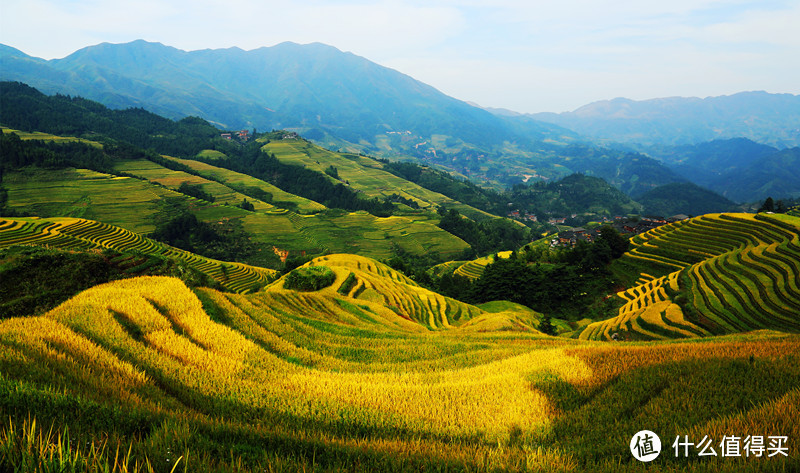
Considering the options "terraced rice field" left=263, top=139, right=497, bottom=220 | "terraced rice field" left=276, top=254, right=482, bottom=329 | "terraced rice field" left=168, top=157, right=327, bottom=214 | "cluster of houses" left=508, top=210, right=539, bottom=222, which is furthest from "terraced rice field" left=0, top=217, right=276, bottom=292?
"cluster of houses" left=508, top=210, right=539, bottom=222

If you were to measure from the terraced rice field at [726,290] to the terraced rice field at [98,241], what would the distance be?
146ft

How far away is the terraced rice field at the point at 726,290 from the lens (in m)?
24.4

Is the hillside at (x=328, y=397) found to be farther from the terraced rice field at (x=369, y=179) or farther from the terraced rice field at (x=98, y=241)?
the terraced rice field at (x=369, y=179)

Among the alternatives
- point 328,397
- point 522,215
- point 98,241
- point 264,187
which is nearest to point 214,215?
point 98,241

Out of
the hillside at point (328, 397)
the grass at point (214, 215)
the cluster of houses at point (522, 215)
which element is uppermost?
the hillside at point (328, 397)

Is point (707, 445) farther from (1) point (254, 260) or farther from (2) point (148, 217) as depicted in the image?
(2) point (148, 217)

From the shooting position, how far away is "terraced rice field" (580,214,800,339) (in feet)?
80.0

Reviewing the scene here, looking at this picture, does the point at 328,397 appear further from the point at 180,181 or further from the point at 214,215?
the point at 180,181

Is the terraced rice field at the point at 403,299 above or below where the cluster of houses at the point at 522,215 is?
above

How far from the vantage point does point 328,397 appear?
5512mm

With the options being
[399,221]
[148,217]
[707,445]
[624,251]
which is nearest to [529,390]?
[707,445]

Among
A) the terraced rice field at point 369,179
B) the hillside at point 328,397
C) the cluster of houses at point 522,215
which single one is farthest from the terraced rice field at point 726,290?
the cluster of houses at point 522,215

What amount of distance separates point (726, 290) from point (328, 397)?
3618 cm

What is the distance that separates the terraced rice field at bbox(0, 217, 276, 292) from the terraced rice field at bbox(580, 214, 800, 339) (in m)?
44.6
